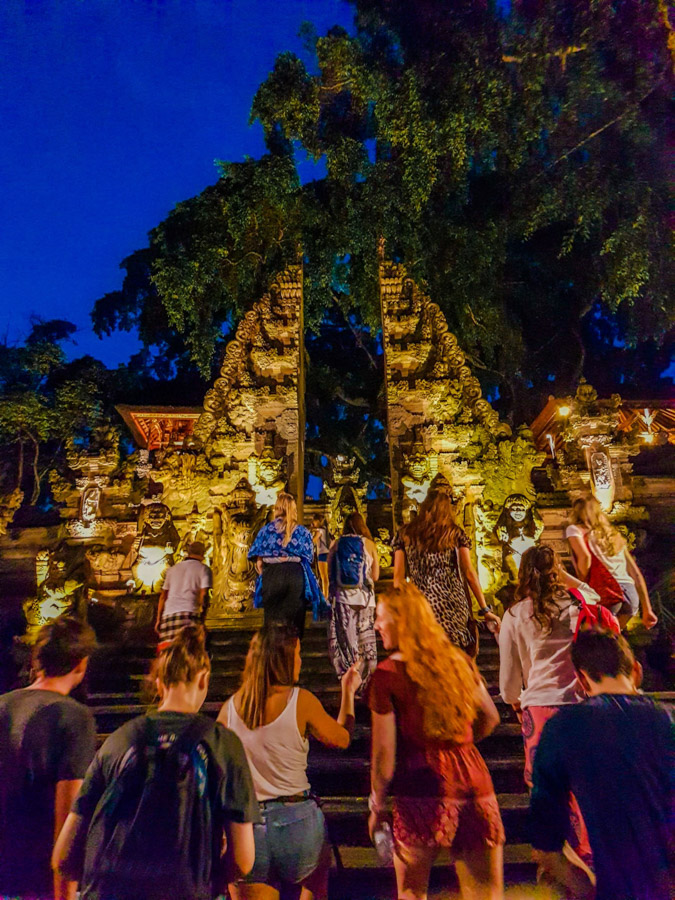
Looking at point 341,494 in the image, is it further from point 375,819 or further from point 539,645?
point 375,819

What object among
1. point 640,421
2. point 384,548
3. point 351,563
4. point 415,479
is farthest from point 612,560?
point 640,421

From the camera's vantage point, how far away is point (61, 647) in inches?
98.6

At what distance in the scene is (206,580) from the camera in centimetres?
505

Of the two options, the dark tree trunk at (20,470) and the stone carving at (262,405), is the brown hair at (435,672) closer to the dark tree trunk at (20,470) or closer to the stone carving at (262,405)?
the stone carving at (262,405)

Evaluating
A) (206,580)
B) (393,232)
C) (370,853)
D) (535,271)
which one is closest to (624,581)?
(370,853)

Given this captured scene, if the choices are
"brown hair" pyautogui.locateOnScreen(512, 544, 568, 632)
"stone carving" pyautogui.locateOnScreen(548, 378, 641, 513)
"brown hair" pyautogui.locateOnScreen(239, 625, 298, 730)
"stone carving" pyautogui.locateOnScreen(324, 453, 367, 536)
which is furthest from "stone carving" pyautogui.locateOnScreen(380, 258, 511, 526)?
"brown hair" pyautogui.locateOnScreen(239, 625, 298, 730)

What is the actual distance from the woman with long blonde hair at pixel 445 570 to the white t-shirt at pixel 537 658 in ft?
3.00

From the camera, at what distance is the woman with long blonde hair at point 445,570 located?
168 inches

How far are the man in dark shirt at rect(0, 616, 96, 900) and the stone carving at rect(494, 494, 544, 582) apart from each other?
7.01 m

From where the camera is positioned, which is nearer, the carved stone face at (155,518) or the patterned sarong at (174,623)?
the patterned sarong at (174,623)

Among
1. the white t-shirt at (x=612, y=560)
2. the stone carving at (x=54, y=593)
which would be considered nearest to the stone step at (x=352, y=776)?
the white t-shirt at (x=612, y=560)

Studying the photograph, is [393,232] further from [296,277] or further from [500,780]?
[500,780]

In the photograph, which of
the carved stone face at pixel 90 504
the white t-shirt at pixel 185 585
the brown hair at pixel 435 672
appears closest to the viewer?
the brown hair at pixel 435 672

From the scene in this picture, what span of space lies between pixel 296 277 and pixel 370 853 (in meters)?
9.91
